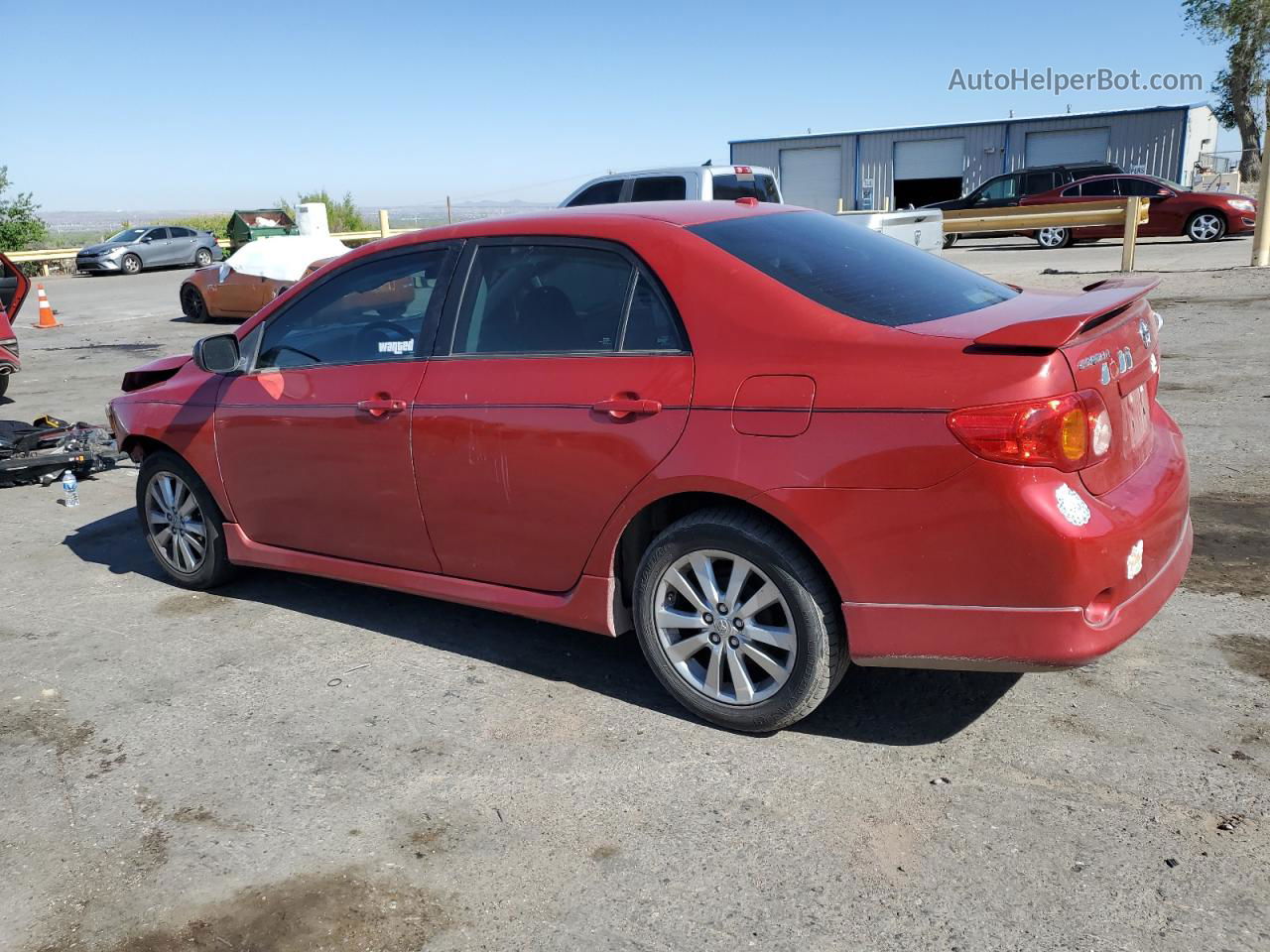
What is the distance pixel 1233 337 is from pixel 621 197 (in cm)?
682

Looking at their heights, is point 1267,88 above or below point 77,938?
above

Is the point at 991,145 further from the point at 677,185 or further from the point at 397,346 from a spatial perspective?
the point at 397,346

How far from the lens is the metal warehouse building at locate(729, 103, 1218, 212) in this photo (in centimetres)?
3597

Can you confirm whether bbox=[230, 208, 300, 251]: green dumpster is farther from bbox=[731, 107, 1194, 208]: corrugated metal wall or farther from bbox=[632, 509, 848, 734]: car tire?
bbox=[632, 509, 848, 734]: car tire

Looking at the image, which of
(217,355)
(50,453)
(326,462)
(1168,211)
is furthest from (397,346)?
(1168,211)

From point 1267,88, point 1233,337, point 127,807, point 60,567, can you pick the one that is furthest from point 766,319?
point 1267,88

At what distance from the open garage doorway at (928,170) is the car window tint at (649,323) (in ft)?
126

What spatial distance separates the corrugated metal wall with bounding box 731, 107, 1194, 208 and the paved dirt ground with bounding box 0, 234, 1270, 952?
1407 inches

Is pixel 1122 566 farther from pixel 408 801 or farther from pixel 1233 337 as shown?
pixel 1233 337

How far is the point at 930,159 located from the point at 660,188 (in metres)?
29.8

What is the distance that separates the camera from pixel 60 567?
595cm

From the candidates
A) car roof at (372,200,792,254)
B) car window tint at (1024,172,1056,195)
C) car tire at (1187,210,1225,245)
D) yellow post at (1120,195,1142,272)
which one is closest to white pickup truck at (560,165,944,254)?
yellow post at (1120,195,1142,272)

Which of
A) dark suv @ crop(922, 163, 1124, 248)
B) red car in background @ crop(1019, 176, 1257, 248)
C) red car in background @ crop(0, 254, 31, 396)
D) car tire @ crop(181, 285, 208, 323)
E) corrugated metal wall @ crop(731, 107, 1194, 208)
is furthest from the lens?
corrugated metal wall @ crop(731, 107, 1194, 208)

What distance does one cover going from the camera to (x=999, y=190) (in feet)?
84.2
